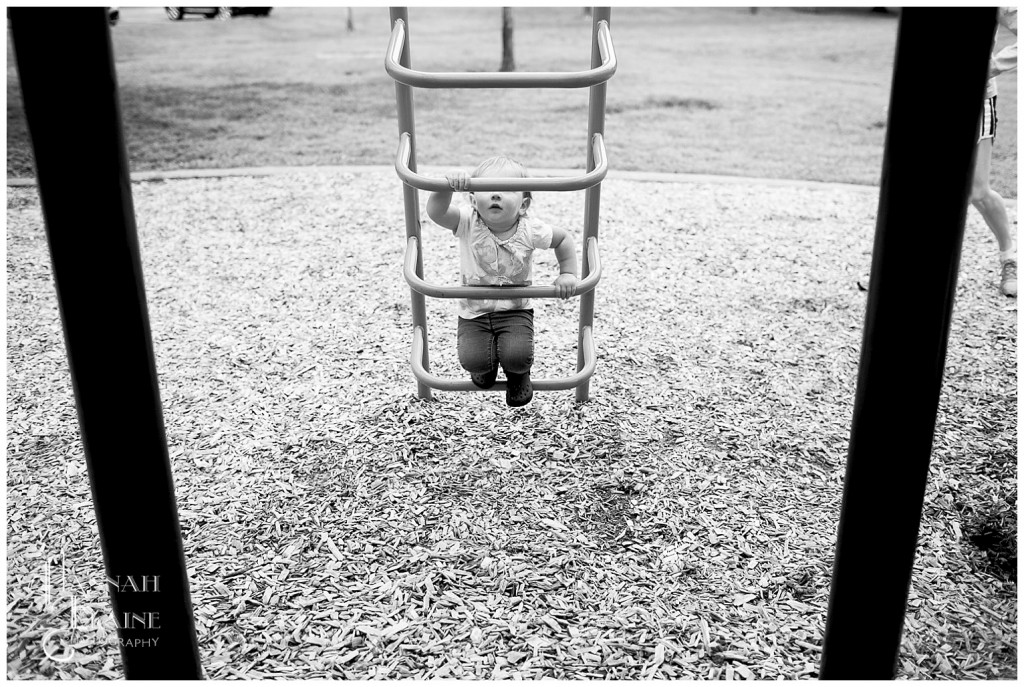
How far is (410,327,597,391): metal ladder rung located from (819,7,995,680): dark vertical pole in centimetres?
145

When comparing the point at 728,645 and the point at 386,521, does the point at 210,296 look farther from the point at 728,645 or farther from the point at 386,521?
the point at 728,645

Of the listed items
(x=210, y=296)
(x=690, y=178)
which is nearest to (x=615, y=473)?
(x=210, y=296)

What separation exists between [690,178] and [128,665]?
5475mm

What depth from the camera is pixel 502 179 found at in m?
2.33

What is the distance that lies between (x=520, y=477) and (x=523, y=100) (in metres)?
8.96

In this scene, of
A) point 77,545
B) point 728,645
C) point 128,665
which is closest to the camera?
point 128,665

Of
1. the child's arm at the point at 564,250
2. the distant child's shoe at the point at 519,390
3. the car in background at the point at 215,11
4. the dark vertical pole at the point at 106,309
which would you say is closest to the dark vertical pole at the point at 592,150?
the child's arm at the point at 564,250

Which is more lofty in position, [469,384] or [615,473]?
[469,384]

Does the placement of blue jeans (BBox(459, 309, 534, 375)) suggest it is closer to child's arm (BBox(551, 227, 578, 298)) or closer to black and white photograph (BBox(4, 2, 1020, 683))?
black and white photograph (BBox(4, 2, 1020, 683))

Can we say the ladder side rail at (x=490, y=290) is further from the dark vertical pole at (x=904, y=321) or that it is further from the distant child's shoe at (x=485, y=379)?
the dark vertical pole at (x=904, y=321)

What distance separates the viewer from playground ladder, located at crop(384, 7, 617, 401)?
2355 mm

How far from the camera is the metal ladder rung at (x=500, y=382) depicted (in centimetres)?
277

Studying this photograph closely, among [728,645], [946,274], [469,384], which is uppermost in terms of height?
[946,274]

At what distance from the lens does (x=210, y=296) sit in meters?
4.28
